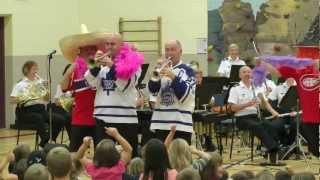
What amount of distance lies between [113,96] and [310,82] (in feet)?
8.81

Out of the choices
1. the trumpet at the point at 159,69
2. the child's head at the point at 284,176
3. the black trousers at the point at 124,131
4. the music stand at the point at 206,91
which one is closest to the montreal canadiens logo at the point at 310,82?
the trumpet at the point at 159,69

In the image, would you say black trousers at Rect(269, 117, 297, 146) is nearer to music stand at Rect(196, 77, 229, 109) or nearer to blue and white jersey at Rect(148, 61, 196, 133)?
music stand at Rect(196, 77, 229, 109)

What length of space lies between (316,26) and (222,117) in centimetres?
448

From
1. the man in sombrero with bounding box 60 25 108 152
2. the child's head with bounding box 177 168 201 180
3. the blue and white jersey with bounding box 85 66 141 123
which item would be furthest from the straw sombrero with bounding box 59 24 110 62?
the child's head with bounding box 177 168 201 180

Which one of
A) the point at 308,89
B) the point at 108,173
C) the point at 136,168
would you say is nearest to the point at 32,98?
the point at 308,89

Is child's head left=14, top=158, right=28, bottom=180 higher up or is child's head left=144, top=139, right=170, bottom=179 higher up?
child's head left=144, top=139, right=170, bottom=179

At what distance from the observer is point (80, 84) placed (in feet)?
26.0

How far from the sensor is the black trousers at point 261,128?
10469 millimetres

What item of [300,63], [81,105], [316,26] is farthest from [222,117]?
[316,26]

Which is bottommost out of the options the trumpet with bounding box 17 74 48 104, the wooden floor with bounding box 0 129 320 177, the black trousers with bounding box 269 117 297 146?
the wooden floor with bounding box 0 129 320 177

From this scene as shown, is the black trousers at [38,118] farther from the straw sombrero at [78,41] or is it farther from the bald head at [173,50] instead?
the bald head at [173,50]

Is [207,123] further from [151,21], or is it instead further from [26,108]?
[151,21]

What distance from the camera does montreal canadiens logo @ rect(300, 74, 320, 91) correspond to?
856 cm

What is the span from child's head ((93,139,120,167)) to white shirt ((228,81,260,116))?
227 inches
